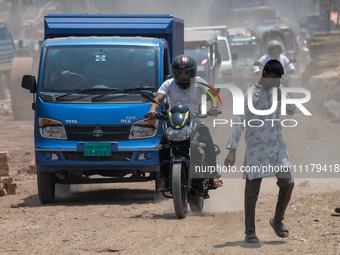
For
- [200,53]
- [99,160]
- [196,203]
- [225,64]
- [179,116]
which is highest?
[179,116]

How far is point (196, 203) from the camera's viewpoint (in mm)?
6500

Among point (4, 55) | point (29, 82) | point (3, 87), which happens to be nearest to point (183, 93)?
point (29, 82)

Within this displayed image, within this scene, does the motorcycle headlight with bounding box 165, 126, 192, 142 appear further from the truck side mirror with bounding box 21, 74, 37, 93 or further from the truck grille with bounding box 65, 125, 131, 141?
the truck side mirror with bounding box 21, 74, 37, 93

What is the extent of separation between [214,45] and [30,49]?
918 inches

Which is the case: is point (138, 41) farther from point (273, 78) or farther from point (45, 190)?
point (273, 78)

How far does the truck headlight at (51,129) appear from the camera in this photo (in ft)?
22.7

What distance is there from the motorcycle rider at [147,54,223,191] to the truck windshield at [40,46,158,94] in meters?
0.93

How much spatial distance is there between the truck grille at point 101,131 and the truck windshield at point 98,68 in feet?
1.77

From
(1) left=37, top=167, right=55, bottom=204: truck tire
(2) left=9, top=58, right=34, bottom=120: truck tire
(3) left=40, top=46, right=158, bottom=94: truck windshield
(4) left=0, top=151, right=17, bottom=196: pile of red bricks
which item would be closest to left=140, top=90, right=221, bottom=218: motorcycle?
(3) left=40, top=46, right=158, bottom=94: truck windshield

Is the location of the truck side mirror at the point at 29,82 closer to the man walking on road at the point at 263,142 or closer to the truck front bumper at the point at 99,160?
the truck front bumper at the point at 99,160

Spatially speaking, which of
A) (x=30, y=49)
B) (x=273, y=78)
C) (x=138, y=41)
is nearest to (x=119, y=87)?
(x=138, y=41)

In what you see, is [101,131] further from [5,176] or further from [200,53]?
[200,53]

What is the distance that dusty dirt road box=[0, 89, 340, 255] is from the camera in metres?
4.76

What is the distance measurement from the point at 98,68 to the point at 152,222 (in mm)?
2527
